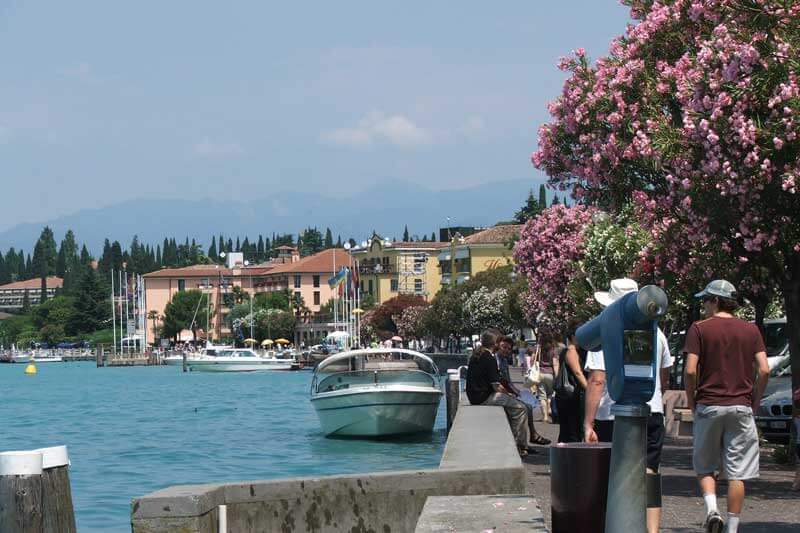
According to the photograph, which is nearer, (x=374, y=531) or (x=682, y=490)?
(x=374, y=531)

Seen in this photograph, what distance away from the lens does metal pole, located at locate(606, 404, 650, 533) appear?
688cm

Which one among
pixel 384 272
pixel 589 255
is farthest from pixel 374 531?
pixel 384 272

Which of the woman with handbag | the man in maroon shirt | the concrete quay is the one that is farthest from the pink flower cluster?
the concrete quay

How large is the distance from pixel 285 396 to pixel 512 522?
6728cm

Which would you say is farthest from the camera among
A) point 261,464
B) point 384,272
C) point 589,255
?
point 384,272

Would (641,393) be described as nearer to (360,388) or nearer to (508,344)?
(508,344)

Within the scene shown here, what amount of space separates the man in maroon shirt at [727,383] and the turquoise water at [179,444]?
13.9m

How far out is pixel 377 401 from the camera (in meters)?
35.6

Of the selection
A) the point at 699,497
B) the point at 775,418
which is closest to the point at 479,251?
the point at 775,418

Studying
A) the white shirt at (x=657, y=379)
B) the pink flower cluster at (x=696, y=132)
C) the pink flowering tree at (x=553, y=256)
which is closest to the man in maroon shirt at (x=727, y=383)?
the white shirt at (x=657, y=379)

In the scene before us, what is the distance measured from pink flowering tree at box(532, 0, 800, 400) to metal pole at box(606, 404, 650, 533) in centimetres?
831

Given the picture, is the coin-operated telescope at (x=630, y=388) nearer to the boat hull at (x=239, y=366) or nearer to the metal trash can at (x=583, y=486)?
the metal trash can at (x=583, y=486)

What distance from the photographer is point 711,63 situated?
15375 millimetres

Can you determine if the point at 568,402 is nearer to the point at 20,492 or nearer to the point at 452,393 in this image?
the point at 20,492
